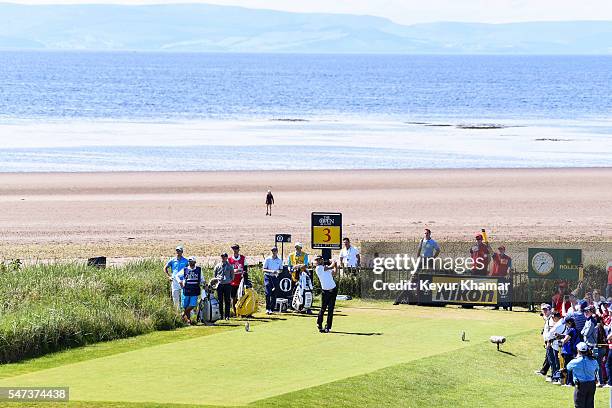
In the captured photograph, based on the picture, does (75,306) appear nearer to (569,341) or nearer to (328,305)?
(328,305)

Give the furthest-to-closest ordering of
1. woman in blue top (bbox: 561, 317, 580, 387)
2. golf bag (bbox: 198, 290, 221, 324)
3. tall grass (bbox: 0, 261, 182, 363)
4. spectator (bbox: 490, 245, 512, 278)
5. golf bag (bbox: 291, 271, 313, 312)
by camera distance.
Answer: spectator (bbox: 490, 245, 512, 278) → golf bag (bbox: 291, 271, 313, 312) → golf bag (bbox: 198, 290, 221, 324) → tall grass (bbox: 0, 261, 182, 363) → woman in blue top (bbox: 561, 317, 580, 387)

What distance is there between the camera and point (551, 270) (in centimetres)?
2719

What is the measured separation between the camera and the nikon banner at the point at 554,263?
26.8 metres

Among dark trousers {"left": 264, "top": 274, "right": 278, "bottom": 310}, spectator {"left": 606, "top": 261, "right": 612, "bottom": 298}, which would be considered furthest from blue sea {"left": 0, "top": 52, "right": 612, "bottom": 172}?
spectator {"left": 606, "top": 261, "right": 612, "bottom": 298}

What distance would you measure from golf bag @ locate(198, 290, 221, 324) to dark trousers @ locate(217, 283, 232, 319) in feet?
1.24

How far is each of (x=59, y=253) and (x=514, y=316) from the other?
19.9m

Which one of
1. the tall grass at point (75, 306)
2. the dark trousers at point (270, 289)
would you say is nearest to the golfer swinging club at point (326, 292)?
the dark trousers at point (270, 289)

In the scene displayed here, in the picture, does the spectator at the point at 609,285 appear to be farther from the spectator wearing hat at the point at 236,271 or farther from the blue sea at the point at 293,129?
the blue sea at the point at 293,129

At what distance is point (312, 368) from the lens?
20.1 metres

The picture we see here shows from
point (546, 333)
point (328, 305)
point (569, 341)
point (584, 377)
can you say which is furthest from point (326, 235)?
point (584, 377)

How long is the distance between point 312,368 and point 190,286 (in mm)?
5482

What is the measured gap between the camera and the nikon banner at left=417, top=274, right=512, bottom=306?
27438 millimetres

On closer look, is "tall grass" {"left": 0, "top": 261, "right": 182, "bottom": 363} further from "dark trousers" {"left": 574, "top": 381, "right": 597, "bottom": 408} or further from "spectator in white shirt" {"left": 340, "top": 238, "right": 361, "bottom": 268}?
"dark trousers" {"left": 574, "top": 381, "right": 597, "bottom": 408}

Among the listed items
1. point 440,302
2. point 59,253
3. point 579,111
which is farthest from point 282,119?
point 440,302
